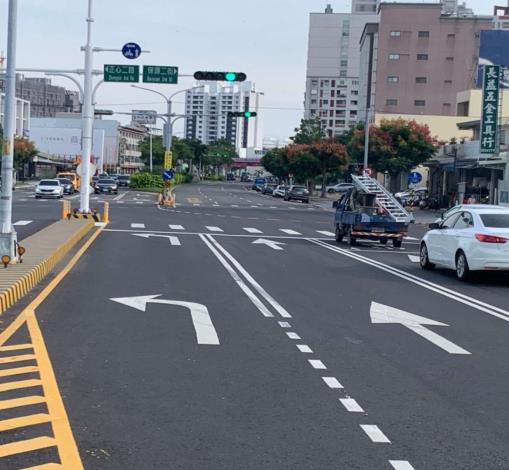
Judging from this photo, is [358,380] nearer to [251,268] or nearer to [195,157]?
[251,268]

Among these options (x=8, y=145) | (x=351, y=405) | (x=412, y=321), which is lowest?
(x=412, y=321)

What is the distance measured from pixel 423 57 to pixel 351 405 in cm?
10906

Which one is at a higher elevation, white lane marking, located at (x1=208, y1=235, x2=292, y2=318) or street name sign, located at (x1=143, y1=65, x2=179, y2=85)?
street name sign, located at (x1=143, y1=65, x2=179, y2=85)

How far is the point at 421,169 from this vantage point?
295 feet

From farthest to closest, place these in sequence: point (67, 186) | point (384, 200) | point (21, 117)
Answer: point (21, 117), point (67, 186), point (384, 200)

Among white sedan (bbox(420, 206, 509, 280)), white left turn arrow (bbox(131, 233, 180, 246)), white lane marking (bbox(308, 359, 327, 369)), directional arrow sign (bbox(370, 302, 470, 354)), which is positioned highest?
white sedan (bbox(420, 206, 509, 280))

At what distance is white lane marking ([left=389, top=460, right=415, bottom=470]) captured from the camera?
6.41 m

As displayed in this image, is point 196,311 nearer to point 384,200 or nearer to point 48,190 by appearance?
point 384,200

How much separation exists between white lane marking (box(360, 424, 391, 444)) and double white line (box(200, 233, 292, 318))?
624 cm

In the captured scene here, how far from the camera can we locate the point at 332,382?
9219 mm

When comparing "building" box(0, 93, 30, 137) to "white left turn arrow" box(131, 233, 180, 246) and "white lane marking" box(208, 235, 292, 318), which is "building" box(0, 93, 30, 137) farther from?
"white lane marking" box(208, 235, 292, 318)

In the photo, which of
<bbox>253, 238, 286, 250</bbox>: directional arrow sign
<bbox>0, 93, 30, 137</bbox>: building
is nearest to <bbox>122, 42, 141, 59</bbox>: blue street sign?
<bbox>253, 238, 286, 250</bbox>: directional arrow sign

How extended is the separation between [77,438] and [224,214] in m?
44.8

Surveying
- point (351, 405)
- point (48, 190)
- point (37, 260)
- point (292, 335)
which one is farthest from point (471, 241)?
point (48, 190)
